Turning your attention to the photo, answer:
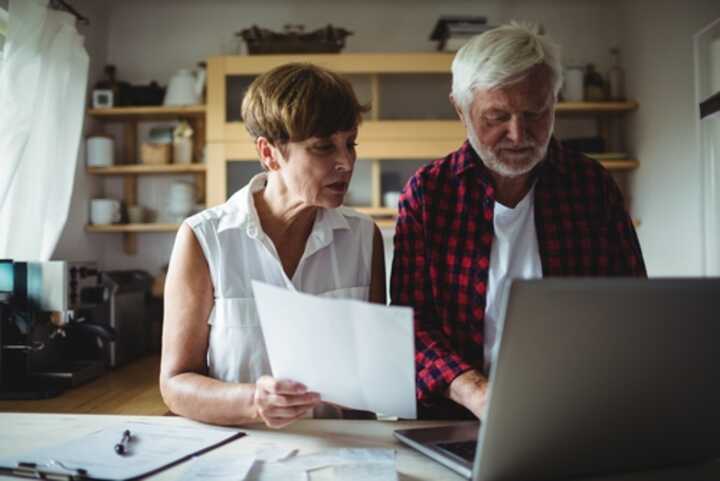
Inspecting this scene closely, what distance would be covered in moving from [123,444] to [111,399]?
1.42 m

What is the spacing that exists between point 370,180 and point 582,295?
260 cm

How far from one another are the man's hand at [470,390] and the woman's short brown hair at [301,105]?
491mm

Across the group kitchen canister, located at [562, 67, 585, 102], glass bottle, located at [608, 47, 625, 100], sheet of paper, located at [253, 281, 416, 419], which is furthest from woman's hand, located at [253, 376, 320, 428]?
glass bottle, located at [608, 47, 625, 100]

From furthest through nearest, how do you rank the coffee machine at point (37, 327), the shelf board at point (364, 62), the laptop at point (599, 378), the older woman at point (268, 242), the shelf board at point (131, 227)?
the shelf board at point (131, 227) → the shelf board at point (364, 62) → the coffee machine at point (37, 327) → the older woman at point (268, 242) → the laptop at point (599, 378)

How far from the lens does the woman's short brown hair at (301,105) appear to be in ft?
3.80

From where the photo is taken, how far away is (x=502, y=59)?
1.19 meters

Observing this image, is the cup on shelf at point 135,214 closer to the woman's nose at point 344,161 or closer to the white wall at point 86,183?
the white wall at point 86,183

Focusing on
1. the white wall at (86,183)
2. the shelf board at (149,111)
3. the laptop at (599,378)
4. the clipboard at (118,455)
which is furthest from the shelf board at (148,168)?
the laptop at (599,378)

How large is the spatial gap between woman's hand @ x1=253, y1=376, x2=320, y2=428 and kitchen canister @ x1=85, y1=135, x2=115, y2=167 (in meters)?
2.64

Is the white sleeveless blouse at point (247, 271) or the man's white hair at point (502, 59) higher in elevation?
the man's white hair at point (502, 59)

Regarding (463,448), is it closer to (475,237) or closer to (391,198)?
(475,237)

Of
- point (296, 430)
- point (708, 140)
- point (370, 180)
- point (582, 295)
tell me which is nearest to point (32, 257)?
point (370, 180)

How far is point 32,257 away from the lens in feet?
7.91

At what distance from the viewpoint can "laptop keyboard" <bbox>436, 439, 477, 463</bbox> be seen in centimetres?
81
